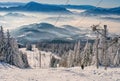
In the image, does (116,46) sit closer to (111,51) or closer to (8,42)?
(111,51)

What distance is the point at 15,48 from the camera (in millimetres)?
86000

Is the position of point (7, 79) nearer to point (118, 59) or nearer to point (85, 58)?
point (85, 58)

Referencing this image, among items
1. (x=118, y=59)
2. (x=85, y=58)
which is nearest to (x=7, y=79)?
(x=85, y=58)

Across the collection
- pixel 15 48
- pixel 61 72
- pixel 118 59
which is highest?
pixel 61 72

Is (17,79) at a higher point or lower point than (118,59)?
higher

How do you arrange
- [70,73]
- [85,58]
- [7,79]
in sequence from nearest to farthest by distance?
→ [7,79], [70,73], [85,58]

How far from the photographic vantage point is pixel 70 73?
40.3 m

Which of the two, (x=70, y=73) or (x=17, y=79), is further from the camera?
(x=70, y=73)

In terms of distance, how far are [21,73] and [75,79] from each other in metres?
6.61

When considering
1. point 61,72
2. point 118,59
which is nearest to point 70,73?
point 61,72

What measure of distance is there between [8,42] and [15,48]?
4248 mm

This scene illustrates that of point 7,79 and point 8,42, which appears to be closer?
point 7,79

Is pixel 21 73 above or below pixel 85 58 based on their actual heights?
above

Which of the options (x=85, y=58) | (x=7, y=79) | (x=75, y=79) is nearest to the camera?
(x=7, y=79)
